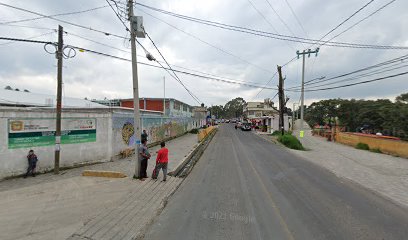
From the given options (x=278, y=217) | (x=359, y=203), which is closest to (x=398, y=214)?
(x=359, y=203)

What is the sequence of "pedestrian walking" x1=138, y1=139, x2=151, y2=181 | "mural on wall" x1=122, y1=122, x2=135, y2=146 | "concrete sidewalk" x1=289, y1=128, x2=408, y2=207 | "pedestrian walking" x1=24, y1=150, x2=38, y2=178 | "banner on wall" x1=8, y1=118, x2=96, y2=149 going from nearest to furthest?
"concrete sidewalk" x1=289, y1=128, x2=408, y2=207, "pedestrian walking" x1=138, y1=139, x2=151, y2=181, "banner on wall" x1=8, y1=118, x2=96, y2=149, "pedestrian walking" x1=24, y1=150, x2=38, y2=178, "mural on wall" x1=122, y1=122, x2=135, y2=146

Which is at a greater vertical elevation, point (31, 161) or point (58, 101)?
point (58, 101)

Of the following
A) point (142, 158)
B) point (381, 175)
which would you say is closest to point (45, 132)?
point (142, 158)

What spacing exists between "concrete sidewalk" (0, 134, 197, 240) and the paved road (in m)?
0.58

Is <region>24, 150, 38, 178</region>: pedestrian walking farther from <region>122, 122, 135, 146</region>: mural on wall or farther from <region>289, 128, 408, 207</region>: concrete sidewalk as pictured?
<region>289, 128, 408, 207</region>: concrete sidewalk

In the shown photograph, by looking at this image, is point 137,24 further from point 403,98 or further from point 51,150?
point 403,98

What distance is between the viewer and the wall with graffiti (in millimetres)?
16609

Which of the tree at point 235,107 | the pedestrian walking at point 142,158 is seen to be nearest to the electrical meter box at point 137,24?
the pedestrian walking at point 142,158

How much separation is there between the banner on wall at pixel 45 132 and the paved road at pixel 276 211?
6.26 m

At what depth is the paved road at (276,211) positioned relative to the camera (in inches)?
234

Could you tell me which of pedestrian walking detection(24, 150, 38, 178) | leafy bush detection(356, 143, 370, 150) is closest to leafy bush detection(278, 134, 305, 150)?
leafy bush detection(356, 143, 370, 150)

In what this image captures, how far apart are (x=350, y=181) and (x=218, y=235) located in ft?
28.2

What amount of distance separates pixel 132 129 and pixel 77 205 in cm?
1148

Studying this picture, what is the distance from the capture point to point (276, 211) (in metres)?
7.32
